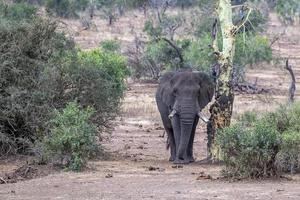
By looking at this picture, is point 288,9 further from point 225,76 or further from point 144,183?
point 144,183

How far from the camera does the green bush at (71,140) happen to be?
14961 mm

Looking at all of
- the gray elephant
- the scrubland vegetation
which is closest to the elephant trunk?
the gray elephant

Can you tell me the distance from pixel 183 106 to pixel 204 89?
0.79m

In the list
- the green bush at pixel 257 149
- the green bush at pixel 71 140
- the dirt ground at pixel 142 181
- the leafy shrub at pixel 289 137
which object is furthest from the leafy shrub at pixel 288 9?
the green bush at pixel 257 149

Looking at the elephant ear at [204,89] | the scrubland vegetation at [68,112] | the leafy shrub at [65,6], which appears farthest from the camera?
the leafy shrub at [65,6]

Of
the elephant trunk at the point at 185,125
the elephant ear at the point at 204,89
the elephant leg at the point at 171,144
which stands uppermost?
the elephant ear at the point at 204,89

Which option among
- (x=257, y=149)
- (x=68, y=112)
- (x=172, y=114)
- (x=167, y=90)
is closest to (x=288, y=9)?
(x=167, y=90)

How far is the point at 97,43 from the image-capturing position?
45.1 metres

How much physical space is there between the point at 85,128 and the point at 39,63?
3.08 metres

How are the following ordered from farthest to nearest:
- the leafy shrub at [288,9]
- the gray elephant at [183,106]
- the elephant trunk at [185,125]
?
the leafy shrub at [288,9]
the gray elephant at [183,106]
the elephant trunk at [185,125]

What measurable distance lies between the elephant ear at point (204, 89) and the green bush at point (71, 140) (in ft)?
9.51

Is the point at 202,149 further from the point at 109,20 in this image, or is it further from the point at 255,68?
the point at 109,20

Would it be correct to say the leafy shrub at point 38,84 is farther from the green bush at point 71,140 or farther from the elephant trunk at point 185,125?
the elephant trunk at point 185,125

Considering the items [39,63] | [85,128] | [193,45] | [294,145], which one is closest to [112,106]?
[39,63]
